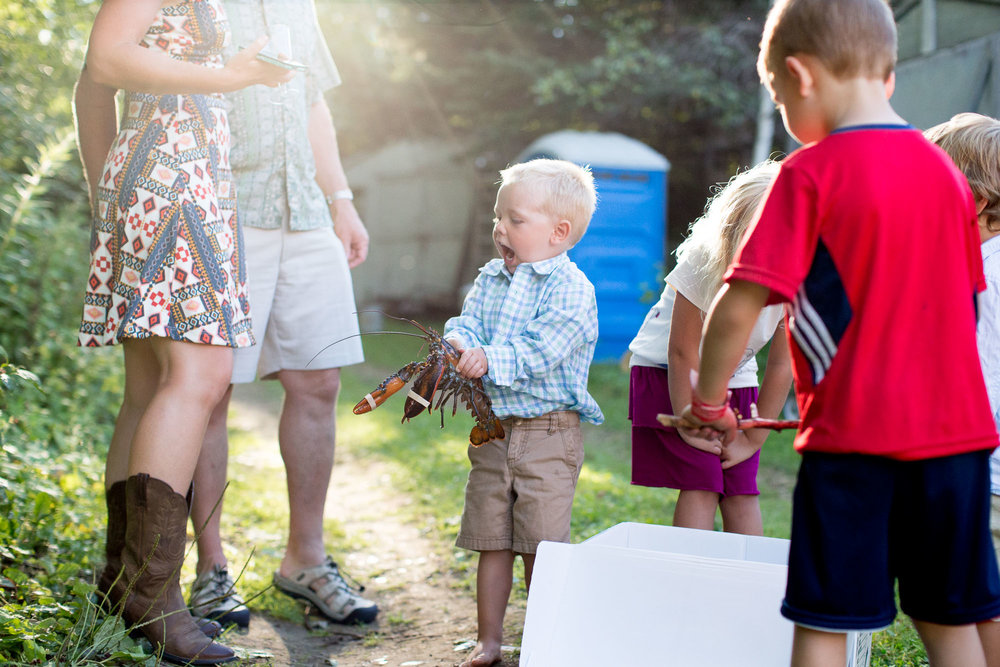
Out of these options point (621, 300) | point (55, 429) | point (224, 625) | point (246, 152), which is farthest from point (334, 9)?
point (224, 625)

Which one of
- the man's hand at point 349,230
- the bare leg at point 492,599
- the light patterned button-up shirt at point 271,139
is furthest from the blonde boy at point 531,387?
the man's hand at point 349,230

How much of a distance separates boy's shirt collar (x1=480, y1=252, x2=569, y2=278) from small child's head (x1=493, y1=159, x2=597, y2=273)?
0.9 inches

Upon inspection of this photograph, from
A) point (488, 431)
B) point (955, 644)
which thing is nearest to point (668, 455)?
point (488, 431)

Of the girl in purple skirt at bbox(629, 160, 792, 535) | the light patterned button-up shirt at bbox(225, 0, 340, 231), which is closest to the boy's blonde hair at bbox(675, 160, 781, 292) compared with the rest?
the girl in purple skirt at bbox(629, 160, 792, 535)

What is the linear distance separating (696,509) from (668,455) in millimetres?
167

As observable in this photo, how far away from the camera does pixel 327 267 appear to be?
3.06m

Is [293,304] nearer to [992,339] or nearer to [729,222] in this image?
[729,222]

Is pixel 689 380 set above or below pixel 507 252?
below

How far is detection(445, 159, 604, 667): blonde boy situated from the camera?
2512 mm

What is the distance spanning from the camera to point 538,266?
2592 mm

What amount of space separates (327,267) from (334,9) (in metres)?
10.2

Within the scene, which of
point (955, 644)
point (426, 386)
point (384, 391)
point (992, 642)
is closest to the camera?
point (955, 644)

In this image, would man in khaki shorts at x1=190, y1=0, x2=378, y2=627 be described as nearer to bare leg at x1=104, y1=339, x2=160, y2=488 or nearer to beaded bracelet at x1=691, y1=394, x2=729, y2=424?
bare leg at x1=104, y1=339, x2=160, y2=488

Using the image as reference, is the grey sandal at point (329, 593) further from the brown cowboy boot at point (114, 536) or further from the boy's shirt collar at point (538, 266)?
the boy's shirt collar at point (538, 266)
